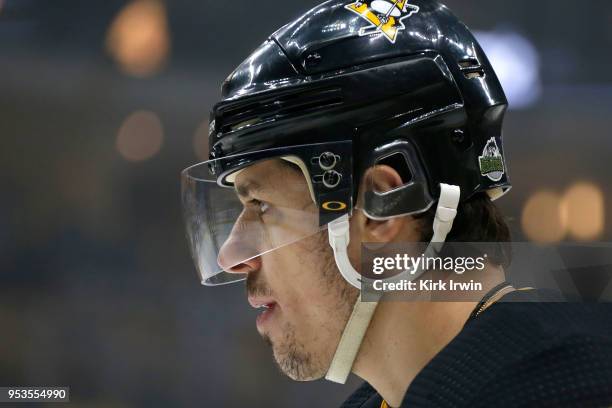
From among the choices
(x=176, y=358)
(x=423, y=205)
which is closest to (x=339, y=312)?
(x=423, y=205)

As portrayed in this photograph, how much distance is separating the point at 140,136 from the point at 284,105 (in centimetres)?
120

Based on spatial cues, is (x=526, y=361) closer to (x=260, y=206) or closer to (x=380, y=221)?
(x=380, y=221)

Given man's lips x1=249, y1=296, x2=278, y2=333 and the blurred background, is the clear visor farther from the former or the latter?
the blurred background

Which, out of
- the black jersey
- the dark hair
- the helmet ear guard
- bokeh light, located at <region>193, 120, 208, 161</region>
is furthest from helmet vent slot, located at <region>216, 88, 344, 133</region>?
bokeh light, located at <region>193, 120, 208, 161</region>

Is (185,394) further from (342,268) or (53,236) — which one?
(342,268)

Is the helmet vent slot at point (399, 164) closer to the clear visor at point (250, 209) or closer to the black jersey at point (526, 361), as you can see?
the clear visor at point (250, 209)

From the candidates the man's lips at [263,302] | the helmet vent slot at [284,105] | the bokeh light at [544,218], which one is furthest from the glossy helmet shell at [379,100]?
the bokeh light at [544,218]

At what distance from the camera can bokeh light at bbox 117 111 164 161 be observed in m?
2.29

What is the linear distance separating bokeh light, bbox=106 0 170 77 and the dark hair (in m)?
1.32

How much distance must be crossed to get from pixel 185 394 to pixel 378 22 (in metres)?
1.38

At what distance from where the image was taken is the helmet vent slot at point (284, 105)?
1.18 m

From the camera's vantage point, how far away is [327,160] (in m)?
1.16

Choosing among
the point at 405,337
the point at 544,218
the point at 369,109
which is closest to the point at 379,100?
the point at 369,109

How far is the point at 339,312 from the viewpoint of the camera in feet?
4.00
